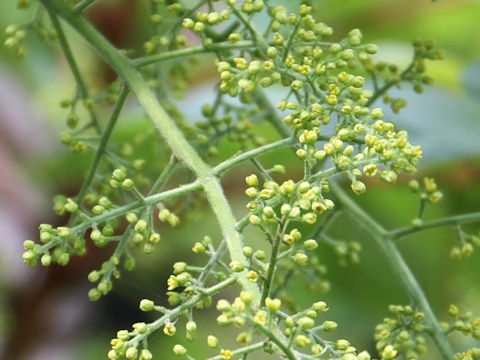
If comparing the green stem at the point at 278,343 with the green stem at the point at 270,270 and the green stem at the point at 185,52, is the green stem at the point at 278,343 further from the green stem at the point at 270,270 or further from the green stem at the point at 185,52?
the green stem at the point at 185,52

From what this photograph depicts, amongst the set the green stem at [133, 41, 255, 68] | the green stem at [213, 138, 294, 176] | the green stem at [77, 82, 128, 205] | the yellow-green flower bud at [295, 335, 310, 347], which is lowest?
the yellow-green flower bud at [295, 335, 310, 347]

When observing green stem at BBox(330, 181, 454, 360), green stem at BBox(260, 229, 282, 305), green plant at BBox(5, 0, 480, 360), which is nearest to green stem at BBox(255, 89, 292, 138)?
green plant at BBox(5, 0, 480, 360)

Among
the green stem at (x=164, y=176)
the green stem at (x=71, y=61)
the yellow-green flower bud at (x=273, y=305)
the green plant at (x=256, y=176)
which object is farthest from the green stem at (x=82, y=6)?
the yellow-green flower bud at (x=273, y=305)

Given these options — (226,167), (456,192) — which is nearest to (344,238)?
(456,192)

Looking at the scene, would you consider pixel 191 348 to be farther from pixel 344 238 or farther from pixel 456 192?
pixel 456 192

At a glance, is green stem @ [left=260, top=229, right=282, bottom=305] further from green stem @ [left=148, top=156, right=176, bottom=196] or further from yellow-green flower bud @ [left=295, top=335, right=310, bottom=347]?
green stem @ [left=148, top=156, right=176, bottom=196]

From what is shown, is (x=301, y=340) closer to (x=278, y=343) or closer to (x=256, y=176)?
(x=278, y=343)

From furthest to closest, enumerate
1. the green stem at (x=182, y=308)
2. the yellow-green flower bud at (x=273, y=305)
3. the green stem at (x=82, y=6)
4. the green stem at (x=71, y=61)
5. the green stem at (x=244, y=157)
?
the green stem at (x=71, y=61) → the green stem at (x=82, y=6) → the green stem at (x=244, y=157) → the green stem at (x=182, y=308) → the yellow-green flower bud at (x=273, y=305)

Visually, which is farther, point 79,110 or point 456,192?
point 79,110
